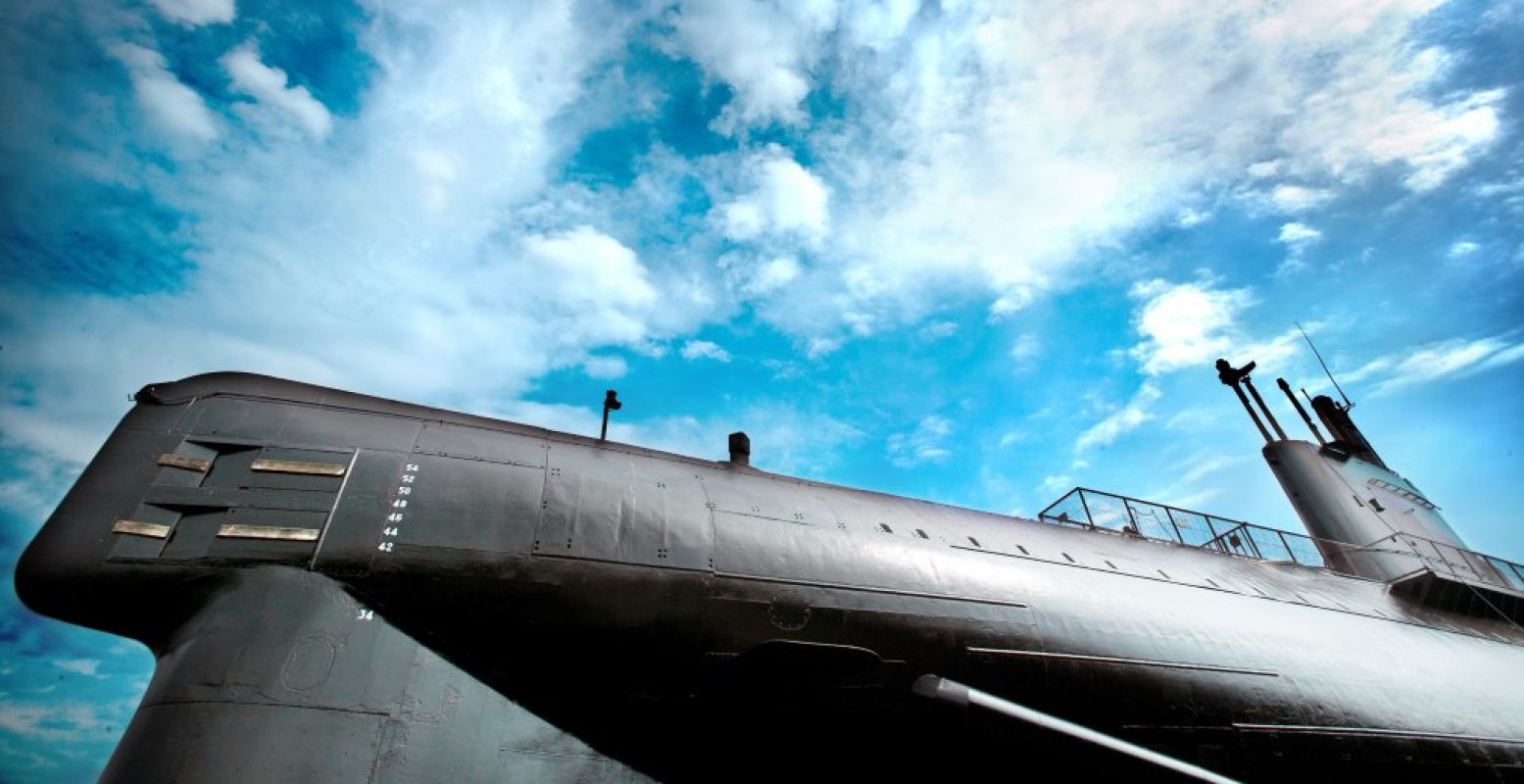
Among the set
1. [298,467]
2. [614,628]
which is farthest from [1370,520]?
[298,467]

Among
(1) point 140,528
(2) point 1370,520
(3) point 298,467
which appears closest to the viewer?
(1) point 140,528

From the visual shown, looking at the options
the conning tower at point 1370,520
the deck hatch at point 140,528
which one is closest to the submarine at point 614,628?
the deck hatch at point 140,528

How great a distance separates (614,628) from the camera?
5.20 m

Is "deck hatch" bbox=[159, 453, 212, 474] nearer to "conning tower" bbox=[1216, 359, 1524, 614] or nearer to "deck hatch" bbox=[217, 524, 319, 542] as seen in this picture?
"deck hatch" bbox=[217, 524, 319, 542]

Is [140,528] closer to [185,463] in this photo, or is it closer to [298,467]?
[185,463]

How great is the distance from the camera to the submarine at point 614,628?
4242 millimetres

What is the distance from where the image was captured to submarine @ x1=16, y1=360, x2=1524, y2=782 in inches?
167

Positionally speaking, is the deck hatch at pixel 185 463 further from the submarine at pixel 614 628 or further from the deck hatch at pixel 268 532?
the deck hatch at pixel 268 532

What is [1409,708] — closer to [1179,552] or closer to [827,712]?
[1179,552]

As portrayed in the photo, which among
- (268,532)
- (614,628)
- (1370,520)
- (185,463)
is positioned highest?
(1370,520)

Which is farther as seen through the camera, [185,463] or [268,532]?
[185,463]

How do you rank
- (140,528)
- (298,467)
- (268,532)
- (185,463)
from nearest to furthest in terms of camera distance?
(140,528), (268,532), (185,463), (298,467)

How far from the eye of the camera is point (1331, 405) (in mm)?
16234

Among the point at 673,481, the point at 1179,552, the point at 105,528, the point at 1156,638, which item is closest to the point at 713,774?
the point at 673,481
